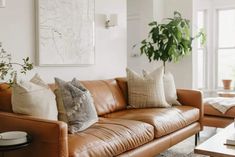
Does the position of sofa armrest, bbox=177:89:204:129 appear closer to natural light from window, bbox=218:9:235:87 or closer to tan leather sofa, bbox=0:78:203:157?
tan leather sofa, bbox=0:78:203:157

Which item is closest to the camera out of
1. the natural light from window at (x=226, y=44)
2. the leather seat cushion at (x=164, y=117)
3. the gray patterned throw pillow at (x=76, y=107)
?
the gray patterned throw pillow at (x=76, y=107)

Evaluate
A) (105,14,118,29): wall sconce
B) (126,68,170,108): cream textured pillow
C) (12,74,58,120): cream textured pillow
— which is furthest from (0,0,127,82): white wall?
(12,74,58,120): cream textured pillow

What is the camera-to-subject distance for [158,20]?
214 inches

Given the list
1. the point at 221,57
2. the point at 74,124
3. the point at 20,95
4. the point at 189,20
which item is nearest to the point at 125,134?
the point at 74,124

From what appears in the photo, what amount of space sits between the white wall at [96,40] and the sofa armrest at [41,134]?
935 millimetres

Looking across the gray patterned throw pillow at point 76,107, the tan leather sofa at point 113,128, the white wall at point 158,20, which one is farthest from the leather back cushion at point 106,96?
the white wall at point 158,20

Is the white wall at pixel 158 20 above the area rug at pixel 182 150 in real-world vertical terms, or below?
above

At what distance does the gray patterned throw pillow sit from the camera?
2301 millimetres

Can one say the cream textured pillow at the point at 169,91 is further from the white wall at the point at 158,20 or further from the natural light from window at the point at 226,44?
the natural light from window at the point at 226,44

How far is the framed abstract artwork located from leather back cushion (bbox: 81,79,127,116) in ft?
1.31

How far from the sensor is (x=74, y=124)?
2.28 meters

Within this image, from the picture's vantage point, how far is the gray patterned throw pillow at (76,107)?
230 centimetres

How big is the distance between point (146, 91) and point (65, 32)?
3.75 ft

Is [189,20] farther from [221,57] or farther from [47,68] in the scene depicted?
[47,68]
